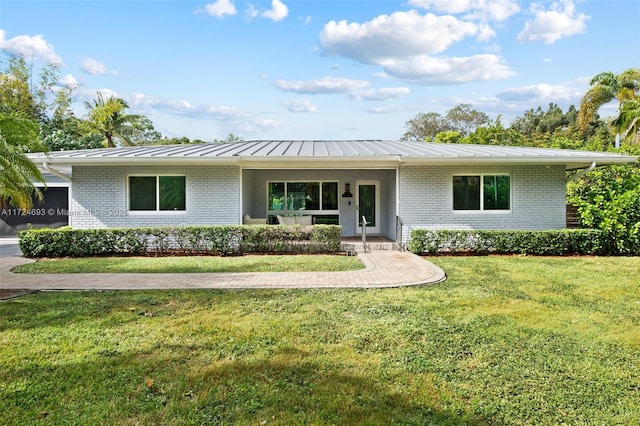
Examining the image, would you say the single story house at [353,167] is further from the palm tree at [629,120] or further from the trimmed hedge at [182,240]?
the palm tree at [629,120]

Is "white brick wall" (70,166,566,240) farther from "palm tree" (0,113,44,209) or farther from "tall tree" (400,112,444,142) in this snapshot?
"tall tree" (400,112,444,142)

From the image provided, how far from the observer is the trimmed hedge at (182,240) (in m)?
10.9

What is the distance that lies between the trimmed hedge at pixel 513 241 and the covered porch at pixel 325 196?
406 centimetres

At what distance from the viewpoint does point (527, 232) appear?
11180 mm

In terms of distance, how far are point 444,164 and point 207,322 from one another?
30.5 feet

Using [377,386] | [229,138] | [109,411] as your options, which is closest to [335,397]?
[377,386]

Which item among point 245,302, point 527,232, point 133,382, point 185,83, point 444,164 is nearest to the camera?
point 133,382

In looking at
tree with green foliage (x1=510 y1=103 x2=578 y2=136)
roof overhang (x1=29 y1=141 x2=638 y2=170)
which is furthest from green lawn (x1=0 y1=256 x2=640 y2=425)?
tree with green foliage (x1=510 y1=103 x2=578 y2=136)

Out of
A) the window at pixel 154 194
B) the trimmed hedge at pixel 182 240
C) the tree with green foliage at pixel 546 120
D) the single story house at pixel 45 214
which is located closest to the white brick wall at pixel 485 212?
the trimmed hedge at pixel 182 240

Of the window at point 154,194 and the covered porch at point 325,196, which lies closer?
the window at point 154,194

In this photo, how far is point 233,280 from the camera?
766 cm

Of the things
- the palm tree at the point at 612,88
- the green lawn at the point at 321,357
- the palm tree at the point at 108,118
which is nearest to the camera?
the green lawn at the point at 321,357

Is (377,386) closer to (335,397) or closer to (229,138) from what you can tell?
(335,397)

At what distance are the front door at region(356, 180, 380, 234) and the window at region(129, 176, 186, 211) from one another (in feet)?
22.4
